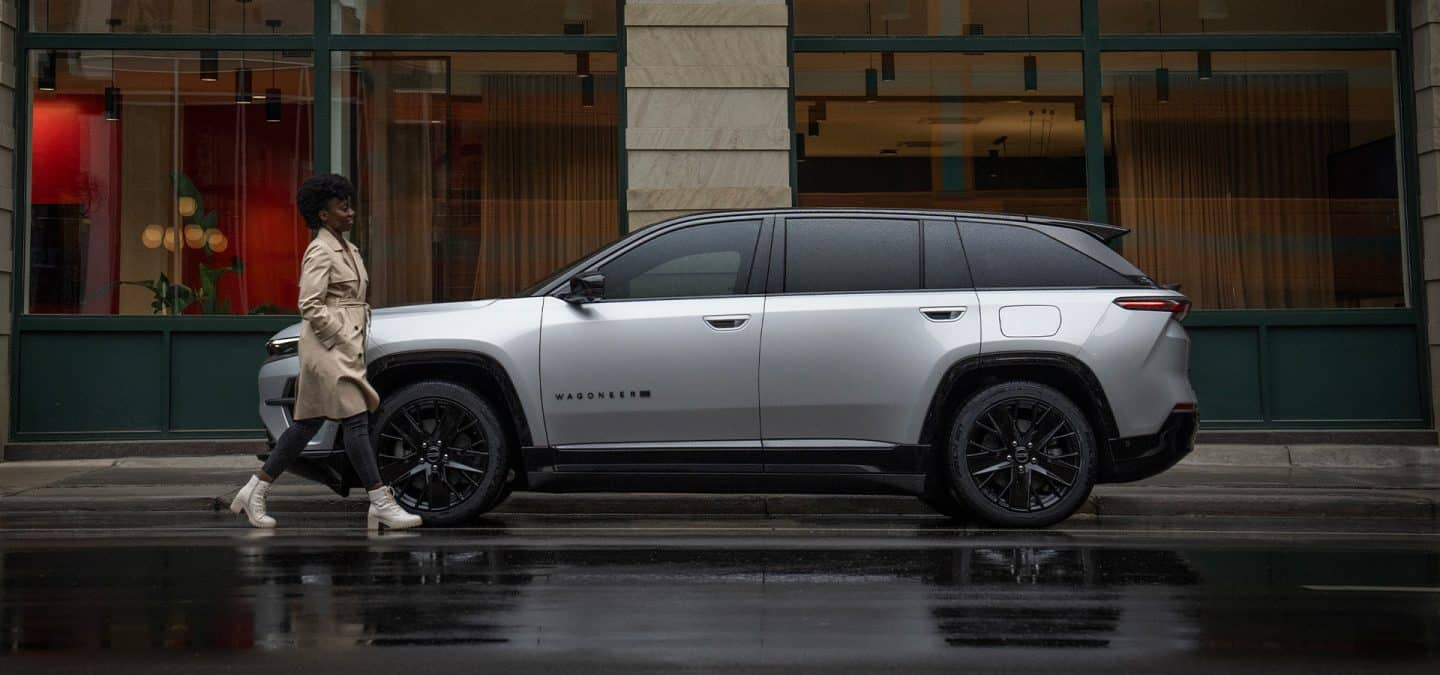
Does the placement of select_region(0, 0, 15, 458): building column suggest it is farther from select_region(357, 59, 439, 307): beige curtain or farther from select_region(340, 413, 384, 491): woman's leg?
select_region(340, 413, 384, 491): woman's leg

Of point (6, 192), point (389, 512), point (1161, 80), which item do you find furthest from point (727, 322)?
point (6, 192)

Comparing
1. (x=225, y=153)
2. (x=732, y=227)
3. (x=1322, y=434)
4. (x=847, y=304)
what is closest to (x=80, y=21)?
(x=225, y=153)

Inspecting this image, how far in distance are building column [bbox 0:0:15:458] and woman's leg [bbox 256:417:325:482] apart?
4.68m

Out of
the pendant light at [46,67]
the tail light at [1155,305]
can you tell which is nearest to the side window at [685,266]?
the tail light at [1155,305]

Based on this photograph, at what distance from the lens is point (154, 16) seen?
1227 cm

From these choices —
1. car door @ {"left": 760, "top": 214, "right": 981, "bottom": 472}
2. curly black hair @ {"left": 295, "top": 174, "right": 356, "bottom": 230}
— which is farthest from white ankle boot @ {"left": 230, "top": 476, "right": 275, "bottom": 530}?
car door @ {"left": 760, "top": 214, "right": 981, "bottom": 472}

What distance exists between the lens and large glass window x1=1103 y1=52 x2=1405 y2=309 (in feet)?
41.6

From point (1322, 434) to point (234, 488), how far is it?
828 centimetres

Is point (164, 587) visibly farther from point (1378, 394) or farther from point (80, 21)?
point (1378, 394)

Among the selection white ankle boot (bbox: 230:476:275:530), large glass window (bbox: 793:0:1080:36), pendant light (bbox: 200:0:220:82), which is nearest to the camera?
white ankle boot (bbox: 230:476:275:530)

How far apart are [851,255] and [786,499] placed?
1.81 meters

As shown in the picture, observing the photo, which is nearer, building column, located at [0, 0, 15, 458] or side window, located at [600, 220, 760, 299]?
side window, located at [600, 220, 760, 299]

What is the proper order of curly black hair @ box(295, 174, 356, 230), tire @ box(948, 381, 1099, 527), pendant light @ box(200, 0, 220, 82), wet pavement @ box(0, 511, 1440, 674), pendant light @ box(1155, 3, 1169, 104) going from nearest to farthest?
wet pavement @ box(0, 511, 1440, 674) < tire @ box(948, 381, 1099, 527) < curly black hair @ box(295, 174, 356, 230) < pendant light @ box(200, 0, 220, 82) < pendant light @ box(1155, 3, 1169, 104)

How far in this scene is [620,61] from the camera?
40.9 feet
